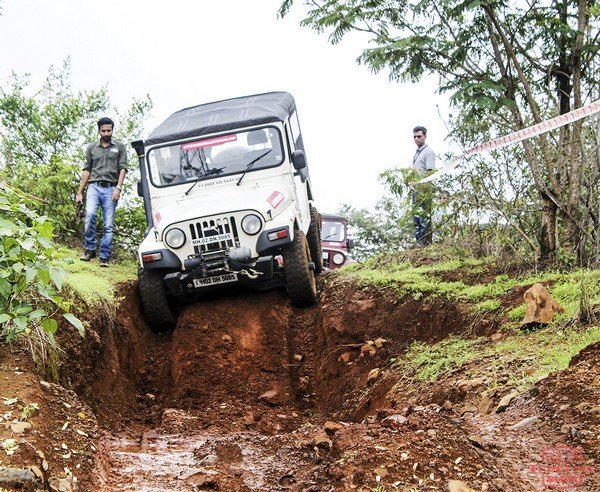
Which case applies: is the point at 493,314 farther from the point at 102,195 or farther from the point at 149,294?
the point at 102,195

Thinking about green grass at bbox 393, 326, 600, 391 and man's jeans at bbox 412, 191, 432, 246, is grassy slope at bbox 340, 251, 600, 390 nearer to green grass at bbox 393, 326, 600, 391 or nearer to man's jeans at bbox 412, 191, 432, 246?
green grass at bbox 393, 326, 600, 391

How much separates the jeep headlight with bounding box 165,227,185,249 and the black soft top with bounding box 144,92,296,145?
136 centimetres

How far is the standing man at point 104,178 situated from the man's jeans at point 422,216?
357cm

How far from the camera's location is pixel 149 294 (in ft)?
25.8

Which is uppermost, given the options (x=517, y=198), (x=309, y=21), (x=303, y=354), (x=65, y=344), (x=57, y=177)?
(x=309, y=21)

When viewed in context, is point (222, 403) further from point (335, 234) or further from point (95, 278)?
point (335, 234)

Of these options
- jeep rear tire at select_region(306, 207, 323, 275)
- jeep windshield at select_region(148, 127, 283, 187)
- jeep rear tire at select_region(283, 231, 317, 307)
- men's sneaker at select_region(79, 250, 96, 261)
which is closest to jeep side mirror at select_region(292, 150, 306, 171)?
jeep windshield at select_region(148, 127, 283, 187)

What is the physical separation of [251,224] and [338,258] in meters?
8.27

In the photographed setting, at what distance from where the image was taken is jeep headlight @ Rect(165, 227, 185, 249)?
24.8 feet

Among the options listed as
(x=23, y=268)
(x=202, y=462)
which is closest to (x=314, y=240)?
(x=202, y=462)

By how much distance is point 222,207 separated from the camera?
301 inches

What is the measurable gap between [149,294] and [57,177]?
3486mm

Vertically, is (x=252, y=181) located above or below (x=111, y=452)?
above

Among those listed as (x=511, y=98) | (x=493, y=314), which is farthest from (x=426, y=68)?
(x=493, y=314)
